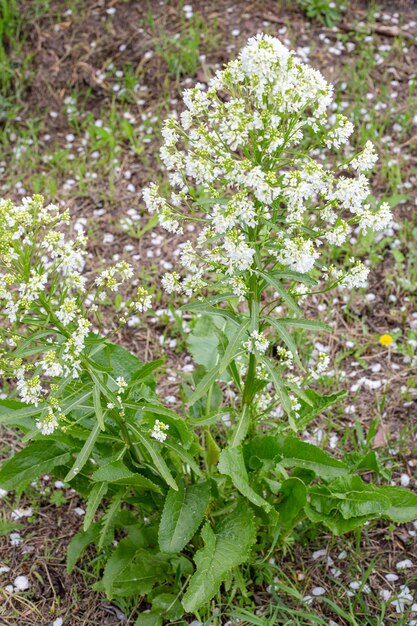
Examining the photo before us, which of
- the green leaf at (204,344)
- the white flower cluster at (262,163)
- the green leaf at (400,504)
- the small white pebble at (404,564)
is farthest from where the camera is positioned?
the green leaf at (204,344)

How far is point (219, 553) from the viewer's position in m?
3.30

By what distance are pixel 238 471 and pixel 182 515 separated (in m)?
0.34

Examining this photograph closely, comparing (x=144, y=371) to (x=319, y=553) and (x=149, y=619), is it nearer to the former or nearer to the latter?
(x=149, y=619)

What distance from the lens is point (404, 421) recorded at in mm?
4367

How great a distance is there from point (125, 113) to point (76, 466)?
3.85m

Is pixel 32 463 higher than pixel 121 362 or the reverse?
the reverse

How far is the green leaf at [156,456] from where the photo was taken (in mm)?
3098

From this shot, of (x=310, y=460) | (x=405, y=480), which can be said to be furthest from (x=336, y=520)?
(x=405, y=480)

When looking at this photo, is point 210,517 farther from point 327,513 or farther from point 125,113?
point 125,113

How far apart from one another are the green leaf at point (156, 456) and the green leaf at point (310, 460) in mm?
570

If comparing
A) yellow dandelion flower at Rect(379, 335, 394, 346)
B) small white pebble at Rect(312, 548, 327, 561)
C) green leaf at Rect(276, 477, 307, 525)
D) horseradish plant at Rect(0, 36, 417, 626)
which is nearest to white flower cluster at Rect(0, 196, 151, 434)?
horseradish plant at Rect(0, 36, 417, 626)

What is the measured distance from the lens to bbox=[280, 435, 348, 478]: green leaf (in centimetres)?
343

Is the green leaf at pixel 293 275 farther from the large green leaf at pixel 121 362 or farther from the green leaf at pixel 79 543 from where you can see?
the green leaf at pixel 79 543

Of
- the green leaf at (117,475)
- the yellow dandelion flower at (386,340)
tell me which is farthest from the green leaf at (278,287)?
the yellow dandelion flower at (386,340)
